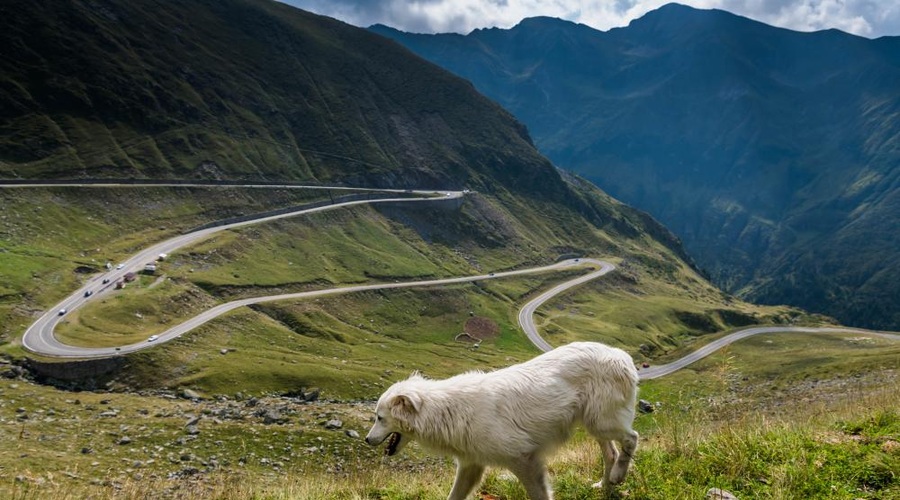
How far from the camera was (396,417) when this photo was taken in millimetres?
9945

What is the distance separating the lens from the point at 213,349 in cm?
7006

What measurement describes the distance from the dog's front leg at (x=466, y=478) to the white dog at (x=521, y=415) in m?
0.02

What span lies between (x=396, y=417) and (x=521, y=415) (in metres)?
2.35

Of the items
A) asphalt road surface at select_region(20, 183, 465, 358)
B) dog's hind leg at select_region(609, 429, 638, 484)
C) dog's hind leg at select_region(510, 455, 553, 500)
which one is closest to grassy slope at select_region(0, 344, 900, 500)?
dog's hind leg at select_region(609, 429, 638, 484)

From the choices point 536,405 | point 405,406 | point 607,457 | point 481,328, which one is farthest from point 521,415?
point 481,328

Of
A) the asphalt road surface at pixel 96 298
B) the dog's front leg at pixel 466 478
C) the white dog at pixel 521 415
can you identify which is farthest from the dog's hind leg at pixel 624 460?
the asphalt road surface at pixel 96 298

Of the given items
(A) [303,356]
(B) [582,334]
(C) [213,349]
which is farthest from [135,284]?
(B) [582,334]

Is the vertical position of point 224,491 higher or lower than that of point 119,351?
higher

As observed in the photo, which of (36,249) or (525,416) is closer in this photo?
(525,416)

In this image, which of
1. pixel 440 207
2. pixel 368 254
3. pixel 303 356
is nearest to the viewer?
pixel 303 356

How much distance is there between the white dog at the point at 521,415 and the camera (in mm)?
9586

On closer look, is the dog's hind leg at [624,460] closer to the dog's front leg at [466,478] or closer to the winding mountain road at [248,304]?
the dog's front leg at [466,478]

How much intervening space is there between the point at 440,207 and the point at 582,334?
75940mm

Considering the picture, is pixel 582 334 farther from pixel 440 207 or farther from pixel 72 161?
pixel 72 161
